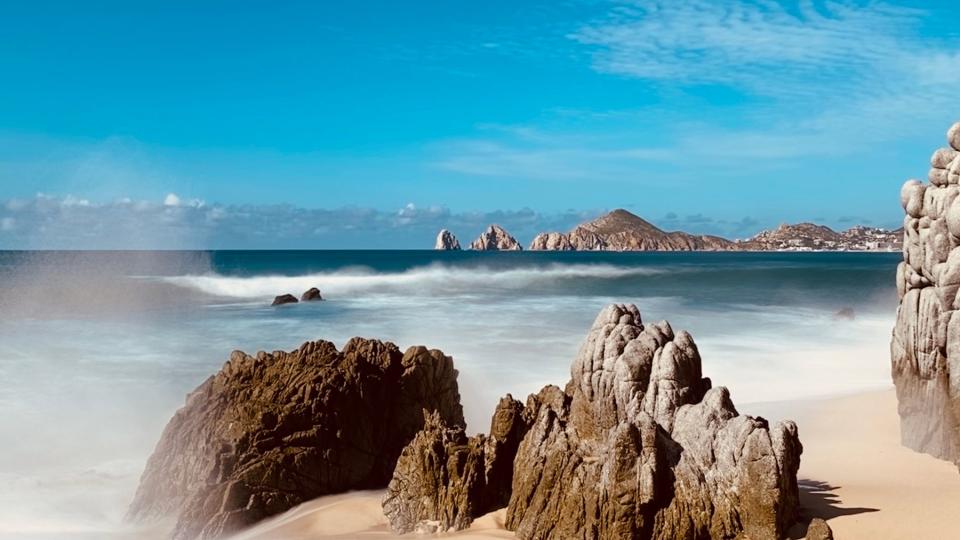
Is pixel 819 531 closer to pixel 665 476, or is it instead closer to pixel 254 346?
pixel 665 476

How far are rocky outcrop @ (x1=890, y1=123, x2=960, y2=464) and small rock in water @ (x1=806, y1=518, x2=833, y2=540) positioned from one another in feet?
12.1

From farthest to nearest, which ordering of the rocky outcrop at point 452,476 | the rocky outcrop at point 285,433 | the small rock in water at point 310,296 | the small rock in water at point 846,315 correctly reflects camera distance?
1. the small rock in water at point 310,296
2. the small rock in water at point 846,315
3. the rocky outcrop at point 285,433
4. the rocky outcrop at point 452,476

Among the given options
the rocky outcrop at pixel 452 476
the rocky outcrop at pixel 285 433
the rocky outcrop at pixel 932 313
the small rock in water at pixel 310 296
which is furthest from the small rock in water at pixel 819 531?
the small rock in water at pixel 310 296

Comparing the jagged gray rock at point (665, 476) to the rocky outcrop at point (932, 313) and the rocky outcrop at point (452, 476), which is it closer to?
the rocky outcrop at point (452, 476)

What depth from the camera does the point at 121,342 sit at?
29359mm

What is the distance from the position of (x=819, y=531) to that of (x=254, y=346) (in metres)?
23.6

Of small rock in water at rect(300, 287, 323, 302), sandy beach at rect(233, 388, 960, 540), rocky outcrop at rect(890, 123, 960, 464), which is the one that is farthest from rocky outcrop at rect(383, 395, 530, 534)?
small rock in water at rect(300, 287, 323, 302)

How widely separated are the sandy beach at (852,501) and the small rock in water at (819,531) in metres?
0.14

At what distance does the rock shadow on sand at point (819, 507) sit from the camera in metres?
7.81

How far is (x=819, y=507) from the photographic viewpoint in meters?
8.45

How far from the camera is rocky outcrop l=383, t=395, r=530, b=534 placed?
8.83m

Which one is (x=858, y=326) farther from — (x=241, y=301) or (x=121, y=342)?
(x=241, y=301)

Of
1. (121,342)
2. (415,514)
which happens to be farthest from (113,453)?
(121,342)

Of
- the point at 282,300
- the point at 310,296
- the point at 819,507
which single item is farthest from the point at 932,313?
the point at 310,296
